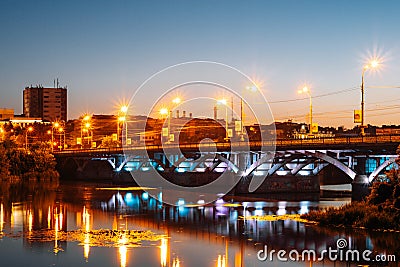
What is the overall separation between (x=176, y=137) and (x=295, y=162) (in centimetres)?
3963

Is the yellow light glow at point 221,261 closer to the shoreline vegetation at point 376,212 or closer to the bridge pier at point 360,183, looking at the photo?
the shoreline vegetation at point 376,212

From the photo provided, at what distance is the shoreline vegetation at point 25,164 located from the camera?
4092 inches

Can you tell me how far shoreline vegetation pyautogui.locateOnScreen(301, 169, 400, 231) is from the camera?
39.7 m

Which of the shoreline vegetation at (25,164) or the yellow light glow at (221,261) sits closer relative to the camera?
the yellow light glow at (221,261)

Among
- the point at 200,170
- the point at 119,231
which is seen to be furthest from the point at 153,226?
the point at 200,170

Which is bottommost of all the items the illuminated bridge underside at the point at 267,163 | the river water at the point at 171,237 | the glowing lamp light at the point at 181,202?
the glowing lamp light at the point at 181,202

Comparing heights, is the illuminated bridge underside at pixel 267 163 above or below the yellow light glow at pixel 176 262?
above

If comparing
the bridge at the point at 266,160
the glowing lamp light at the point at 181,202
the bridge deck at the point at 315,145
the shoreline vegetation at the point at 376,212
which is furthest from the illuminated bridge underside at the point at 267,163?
the shoreline vegetation at the point at 376,212

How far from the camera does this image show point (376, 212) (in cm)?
4103

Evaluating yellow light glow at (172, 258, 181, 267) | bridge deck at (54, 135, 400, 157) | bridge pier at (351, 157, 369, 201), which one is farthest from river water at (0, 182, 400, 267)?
bridge deck at (54, 135, 400, 157)

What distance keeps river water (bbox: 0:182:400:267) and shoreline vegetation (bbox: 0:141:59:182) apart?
44768mm

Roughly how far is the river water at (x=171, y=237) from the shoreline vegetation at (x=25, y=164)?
44.8m

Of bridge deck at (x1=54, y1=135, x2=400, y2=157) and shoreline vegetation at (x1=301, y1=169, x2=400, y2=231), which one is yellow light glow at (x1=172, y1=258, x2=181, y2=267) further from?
bridge deck at (x1=54, y1=135, x2=400, y2=157)

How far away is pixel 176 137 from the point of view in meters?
114
